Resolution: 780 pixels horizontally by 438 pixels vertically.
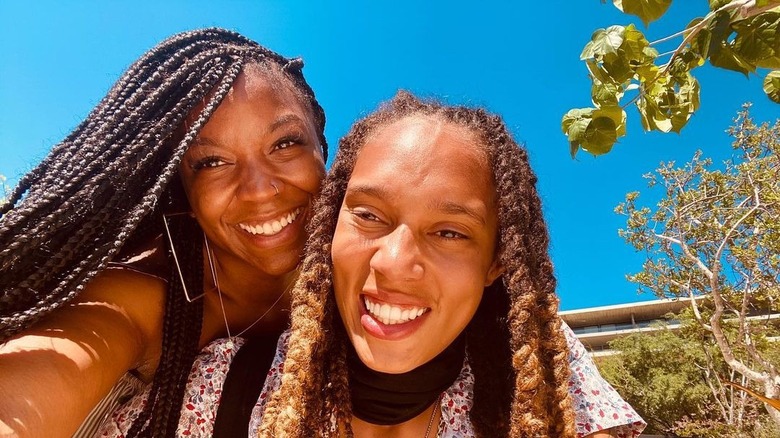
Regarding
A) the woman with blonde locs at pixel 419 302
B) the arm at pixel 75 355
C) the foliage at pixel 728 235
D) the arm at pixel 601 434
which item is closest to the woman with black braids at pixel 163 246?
the arm at pixel 75 355

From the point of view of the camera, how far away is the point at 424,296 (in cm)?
196

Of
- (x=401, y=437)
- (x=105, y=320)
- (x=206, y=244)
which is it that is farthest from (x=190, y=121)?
(x=401, y=437)

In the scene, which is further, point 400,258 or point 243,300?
point 243,300

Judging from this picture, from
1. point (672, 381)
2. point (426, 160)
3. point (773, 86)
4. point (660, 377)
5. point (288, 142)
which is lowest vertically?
point (426, 160)

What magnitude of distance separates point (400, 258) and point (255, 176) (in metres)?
0.91

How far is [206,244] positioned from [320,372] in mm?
1007

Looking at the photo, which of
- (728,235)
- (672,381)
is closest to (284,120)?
(728,235)

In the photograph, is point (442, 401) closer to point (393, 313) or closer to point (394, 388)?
point (394, 388)

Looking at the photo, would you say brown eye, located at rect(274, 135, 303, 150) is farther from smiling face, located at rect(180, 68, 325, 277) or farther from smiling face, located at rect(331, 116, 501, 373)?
smiling face, located at rect(331, 116, 501, 373)

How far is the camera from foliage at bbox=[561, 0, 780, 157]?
1.71 meters

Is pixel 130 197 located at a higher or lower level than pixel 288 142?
lower

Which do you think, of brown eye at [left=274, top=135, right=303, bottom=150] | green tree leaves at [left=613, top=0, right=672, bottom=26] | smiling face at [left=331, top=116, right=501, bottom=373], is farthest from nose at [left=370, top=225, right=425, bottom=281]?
green tree leaves at [left=613, top=0, right=672, bottom=26]

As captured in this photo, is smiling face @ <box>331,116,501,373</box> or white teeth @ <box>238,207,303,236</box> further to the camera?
white teeth @ <box>238,207,303,236</box>

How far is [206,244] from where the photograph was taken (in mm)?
2729
